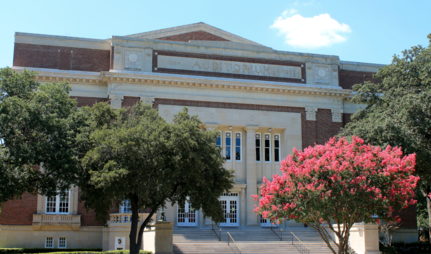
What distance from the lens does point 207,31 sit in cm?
3741

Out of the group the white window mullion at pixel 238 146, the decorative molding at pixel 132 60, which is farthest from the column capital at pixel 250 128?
the decorative molding at pixel 132 60

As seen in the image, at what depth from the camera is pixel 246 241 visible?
27938mm

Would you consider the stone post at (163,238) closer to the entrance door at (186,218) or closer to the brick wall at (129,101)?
the entrance door at (186,218)

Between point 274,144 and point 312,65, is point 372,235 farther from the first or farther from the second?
point 312,65

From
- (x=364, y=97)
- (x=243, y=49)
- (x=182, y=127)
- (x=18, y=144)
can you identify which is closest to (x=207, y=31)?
(x=243, y=49)

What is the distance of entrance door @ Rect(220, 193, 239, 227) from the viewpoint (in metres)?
32.8

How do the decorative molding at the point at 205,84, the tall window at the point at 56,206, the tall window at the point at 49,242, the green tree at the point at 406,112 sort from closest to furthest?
the green tree at the point at 406,112 < the tall window at the point at 49,242 < the tall window at the point at 56,206 < the decorative molding at the point at 205,84

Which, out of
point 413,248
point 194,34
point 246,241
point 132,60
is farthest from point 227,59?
point 413,248

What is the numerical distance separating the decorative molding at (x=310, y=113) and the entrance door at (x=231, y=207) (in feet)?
27.6

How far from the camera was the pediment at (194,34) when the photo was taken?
3606cm

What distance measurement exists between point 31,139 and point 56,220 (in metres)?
11.2

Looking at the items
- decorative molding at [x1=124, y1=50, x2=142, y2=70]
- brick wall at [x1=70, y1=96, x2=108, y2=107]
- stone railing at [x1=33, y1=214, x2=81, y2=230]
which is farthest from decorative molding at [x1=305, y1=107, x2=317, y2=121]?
stone railing at [x1=33, y1=214, x2=81, y2=230]

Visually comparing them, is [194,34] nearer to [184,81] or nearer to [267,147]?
[184,81]

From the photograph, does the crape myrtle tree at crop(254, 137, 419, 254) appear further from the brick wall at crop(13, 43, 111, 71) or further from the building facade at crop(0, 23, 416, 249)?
the brick wall at crop(13, 43, 111, 71)
